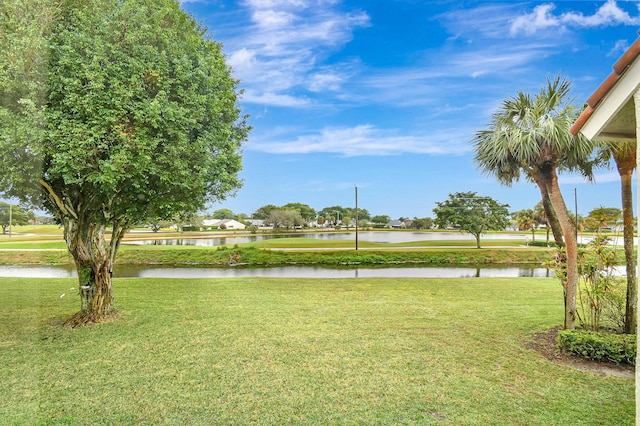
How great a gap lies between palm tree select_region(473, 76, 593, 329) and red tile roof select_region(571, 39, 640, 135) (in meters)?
2.93

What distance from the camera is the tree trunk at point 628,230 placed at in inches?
208

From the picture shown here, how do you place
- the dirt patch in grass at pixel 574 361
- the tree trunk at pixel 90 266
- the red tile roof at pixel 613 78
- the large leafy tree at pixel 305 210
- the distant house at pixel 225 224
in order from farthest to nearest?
the large leafy tree at pixel 305 210
the distant house at pixel 225 224
the tree trunk at pixel 90 266
the dirt patch in grass at pixel 574 361
the red tile roof at pixel 613 78

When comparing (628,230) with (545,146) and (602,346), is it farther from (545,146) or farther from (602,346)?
(602,346)

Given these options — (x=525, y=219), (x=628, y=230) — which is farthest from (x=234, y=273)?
(x=525, y=219)

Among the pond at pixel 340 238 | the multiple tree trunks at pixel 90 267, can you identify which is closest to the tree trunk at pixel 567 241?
the multiple tree trunks at pixel 90 267

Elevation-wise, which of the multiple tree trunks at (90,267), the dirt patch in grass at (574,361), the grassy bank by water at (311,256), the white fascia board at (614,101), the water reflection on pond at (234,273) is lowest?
the water reflection on pond at (234,273)

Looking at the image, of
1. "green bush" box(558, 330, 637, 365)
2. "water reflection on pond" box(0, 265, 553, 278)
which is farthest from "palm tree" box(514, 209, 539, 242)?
"green bush" box(558, 330, 637, 365)

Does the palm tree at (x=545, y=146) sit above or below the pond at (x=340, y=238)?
above

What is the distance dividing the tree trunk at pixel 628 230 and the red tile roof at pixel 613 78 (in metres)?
3.43

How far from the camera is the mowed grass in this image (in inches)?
134

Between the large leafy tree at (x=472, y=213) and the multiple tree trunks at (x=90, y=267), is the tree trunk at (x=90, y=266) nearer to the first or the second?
the multiple tree trunks at (x=90, y=267)

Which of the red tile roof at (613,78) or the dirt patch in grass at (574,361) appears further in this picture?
the dirt patch in grass at (574,361)

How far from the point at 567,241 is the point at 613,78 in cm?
374

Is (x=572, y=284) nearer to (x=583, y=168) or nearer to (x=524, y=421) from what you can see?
(x=583, y=168)
